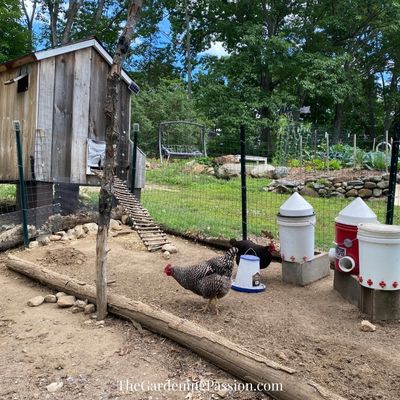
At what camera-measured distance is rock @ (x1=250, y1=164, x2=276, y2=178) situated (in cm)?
1435

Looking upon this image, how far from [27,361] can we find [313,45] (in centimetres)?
2645

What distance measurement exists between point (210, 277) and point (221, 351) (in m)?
0.94

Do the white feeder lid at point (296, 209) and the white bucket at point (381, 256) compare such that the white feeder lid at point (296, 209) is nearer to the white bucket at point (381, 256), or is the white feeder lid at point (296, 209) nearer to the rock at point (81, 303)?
the white bucket at point (381, 256)

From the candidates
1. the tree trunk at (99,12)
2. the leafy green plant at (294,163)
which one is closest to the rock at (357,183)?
the leafy green plant at (294,163)

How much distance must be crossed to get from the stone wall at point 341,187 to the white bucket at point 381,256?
800 cm

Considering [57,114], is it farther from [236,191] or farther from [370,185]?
[370,185]

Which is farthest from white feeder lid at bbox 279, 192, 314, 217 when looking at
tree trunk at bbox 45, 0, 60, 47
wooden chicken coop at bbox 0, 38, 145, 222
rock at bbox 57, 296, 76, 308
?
tree trunk at bbox 45, 0, 60, 47

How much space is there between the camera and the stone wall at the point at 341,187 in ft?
37.9

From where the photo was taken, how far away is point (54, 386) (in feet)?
9.12

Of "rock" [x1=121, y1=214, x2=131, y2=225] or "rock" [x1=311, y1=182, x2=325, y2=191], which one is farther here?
"rock" [x1=311, y1=182, x2=325, y2=191]

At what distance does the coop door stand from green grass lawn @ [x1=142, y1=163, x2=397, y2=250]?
4.63ft

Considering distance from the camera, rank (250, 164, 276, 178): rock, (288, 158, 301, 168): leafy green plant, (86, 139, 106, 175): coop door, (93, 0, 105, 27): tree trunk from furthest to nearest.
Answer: (93, 0, 105, 27): tree trunk < (288, 158, 301, 168): leafy green plant < (250, 164, 276, 178): rock < (86, 139, 106, 175): coop door

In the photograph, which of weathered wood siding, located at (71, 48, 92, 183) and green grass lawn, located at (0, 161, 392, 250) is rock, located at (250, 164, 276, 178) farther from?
weathered wood siding, located at (71, 48, 92, 183)

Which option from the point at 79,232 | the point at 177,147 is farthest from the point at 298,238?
the point at 177,147
